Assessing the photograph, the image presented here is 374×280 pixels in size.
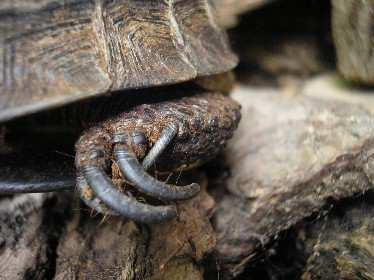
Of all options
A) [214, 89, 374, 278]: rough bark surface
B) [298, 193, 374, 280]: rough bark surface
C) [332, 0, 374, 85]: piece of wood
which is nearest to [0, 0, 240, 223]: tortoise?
[214, 89, 374, 278]: rough bark surface

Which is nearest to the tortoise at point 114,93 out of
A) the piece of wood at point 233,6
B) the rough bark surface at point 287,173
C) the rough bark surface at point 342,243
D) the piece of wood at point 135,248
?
the piece of wood at point 135,248

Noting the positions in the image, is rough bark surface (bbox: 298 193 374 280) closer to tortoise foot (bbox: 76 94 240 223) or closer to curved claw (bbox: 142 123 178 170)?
tortoise foot (bbox: 76 94 240 223)

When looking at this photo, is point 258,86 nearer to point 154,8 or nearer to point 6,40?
point 154,8

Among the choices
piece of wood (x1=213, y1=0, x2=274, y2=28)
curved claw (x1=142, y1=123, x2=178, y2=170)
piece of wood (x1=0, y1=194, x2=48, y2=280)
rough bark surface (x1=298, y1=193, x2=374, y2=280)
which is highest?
curved claw (x1=142, y1=123, x2=178, y2=170)

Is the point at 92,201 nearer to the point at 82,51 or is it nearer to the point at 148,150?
the point at 148,150

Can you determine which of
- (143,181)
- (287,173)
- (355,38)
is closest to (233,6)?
(355,38)
